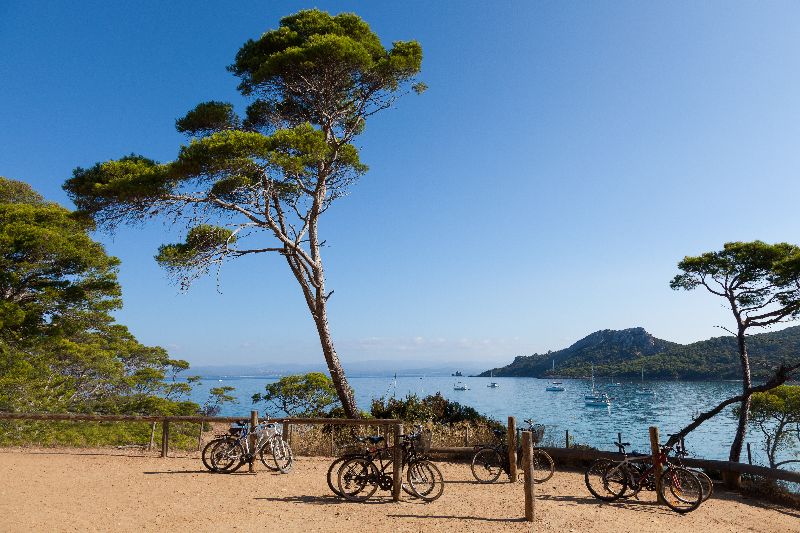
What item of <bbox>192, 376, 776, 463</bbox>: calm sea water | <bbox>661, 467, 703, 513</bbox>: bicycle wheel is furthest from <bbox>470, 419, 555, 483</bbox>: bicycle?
<bbox>192, 376, 776, 463</bbox>: calm sea water

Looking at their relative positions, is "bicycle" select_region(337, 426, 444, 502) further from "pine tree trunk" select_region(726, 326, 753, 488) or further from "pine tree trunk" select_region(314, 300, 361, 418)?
"pine tree trunk" select_region(726, 326, 753, 488)

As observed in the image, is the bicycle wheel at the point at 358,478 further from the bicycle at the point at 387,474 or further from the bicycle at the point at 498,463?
the bicycle at the point at 498,463

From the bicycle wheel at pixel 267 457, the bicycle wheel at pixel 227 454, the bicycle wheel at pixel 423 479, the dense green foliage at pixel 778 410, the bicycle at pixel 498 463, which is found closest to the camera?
the bicycle wheel at pixel 423 479

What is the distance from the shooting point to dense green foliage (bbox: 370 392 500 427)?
544 inches

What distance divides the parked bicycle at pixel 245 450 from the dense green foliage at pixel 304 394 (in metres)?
11.8

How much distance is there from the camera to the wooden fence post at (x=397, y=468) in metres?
7.46

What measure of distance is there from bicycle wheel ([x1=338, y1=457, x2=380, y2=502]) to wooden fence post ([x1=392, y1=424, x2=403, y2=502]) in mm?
299

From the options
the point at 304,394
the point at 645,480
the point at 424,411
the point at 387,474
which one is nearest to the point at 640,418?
the point at 304,394

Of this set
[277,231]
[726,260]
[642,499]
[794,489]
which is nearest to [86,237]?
[277,231]

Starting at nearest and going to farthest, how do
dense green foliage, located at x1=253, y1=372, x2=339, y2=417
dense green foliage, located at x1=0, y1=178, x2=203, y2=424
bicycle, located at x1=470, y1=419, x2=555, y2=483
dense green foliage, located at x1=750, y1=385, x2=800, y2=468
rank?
1. bicycle, located at x1=470, y1=419, x2=555, y2=483
2. dense green foliage, located at x1=0, y1=178, x2=203, y2=424
3. dense green foliage, located at x1=750, y1=385, x2=800, y2=468
4. dense green foliage, located at x1=253, y1=372, x2=339, y2=417

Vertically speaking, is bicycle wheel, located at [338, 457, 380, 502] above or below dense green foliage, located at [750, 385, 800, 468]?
above

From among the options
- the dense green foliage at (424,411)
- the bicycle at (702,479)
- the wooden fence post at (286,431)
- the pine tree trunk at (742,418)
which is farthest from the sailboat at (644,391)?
the wooden fence post at (286,431)

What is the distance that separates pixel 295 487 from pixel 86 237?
13.8 metres

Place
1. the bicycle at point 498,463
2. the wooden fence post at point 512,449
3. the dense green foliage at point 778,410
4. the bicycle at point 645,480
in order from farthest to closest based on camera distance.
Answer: the dense green foliage at point 778,410 < the bicycle at point 498,463 < the wooden fence post at point 512,449 < the bicycle at point 645,480
